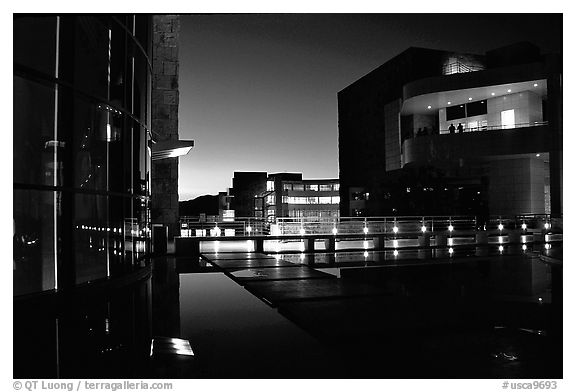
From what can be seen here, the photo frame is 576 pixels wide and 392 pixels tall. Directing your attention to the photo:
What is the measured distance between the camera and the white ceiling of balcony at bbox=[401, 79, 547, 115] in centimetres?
3841

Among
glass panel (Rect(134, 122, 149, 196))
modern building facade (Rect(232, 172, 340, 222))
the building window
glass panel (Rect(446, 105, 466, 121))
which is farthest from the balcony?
modern building facade (Rect(232, 172, 340, 222))

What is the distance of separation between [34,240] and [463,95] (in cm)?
3521

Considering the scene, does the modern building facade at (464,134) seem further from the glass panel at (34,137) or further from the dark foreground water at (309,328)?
the glass panel at (34,137)

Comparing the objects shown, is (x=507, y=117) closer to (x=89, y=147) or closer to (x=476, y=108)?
(x=476, y=108)

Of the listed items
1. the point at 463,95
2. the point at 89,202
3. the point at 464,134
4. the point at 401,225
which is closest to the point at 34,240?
the point at 89,202

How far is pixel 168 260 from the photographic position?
18484 millimetres

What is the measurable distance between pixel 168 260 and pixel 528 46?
42262 mm

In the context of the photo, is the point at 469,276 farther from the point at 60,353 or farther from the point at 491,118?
the point at 491,118

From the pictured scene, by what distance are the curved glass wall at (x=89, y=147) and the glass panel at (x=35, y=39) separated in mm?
126

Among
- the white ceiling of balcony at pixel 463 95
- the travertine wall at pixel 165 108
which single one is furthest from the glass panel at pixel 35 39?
the white ceiling of balcony at pixel 463 95

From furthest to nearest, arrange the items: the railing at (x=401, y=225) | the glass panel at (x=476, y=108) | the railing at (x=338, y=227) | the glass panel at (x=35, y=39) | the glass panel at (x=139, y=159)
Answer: the glass panel at (x=476, y=108), the railing at (x=401, y=225), the railing at (x=338, y=227), the glass panel at (x=139, y=159), the glass panel at (x=35, y=39)

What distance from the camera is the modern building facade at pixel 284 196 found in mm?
87188

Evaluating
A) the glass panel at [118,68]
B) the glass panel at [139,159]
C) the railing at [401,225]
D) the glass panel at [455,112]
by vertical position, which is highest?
the glass panel at [455,112]
